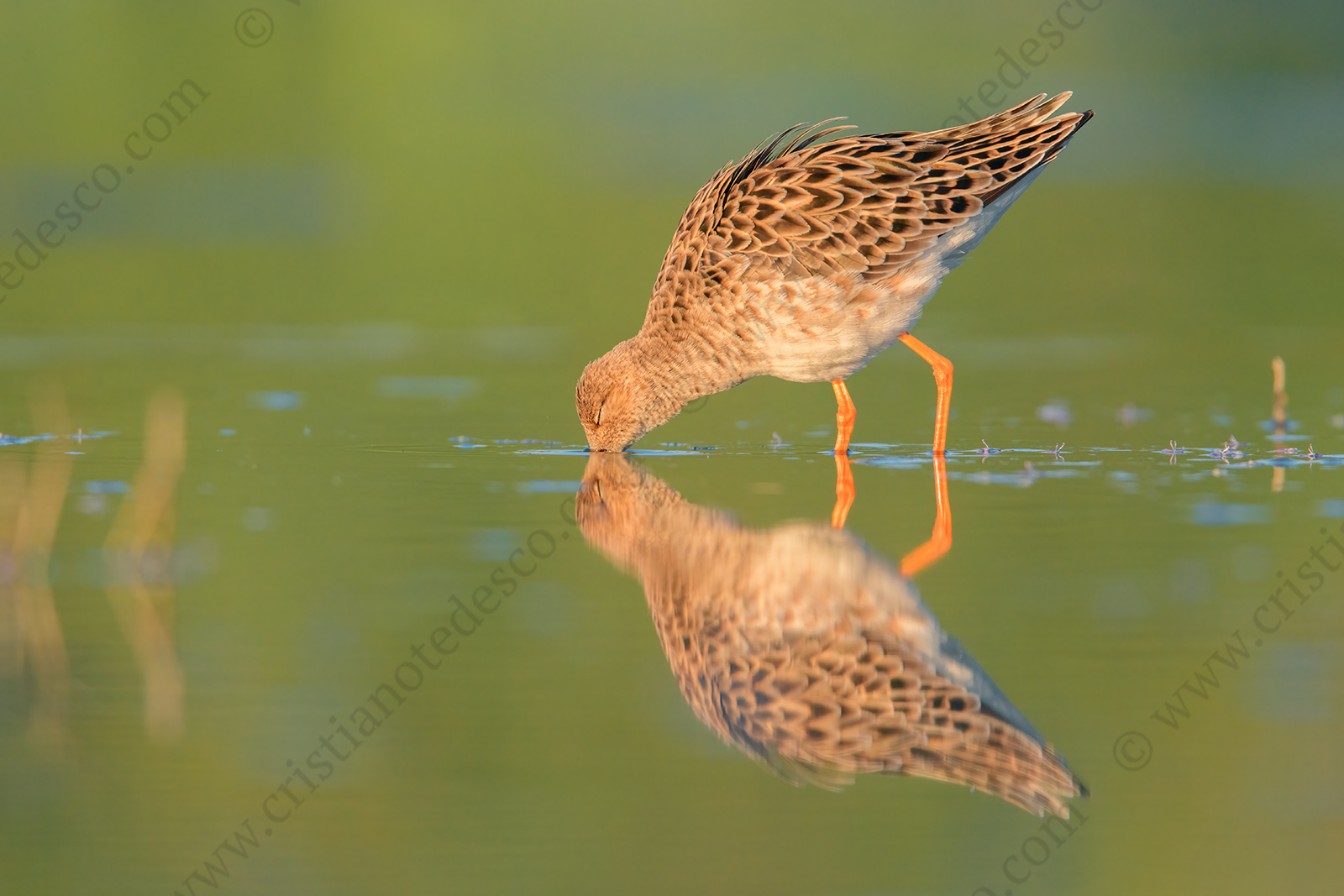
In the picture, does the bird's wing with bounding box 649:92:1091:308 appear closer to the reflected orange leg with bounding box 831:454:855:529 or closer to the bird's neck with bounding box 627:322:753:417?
the bird's neck with bounding box 627:322:753:417

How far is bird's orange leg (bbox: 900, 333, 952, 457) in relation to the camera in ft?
33.8

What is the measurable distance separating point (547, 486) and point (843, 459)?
185cm

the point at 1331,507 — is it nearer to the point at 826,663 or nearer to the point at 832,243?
the point at 832,243

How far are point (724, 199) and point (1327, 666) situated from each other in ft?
16.8

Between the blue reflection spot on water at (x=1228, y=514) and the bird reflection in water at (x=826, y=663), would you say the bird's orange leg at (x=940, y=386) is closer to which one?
the blue reflection spot on water at (x=1228, y=514)

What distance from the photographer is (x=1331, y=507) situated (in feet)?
27.7

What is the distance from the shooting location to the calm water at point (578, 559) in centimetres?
502

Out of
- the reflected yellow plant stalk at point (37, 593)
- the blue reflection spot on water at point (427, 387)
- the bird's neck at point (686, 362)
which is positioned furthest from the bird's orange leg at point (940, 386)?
the reflected yellow plant stalk at point (37, 593)

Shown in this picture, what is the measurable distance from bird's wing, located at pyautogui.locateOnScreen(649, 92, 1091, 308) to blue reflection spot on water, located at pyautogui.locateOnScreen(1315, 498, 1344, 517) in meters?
2.68

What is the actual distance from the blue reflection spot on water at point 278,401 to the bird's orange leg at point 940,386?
427 cm

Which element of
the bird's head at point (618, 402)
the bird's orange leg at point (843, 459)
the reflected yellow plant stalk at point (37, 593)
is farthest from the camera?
the bird's head at point (618, 402)

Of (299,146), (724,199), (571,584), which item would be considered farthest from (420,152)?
Answer: (571,584)

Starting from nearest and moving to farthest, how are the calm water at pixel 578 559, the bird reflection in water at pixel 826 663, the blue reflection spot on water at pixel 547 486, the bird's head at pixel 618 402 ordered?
the calm water at pixel 578 559
the bird reflection in water at pixel 826 663
the blue reflection spot on water at pixel 547 486
the bird's head at pixel 618 402

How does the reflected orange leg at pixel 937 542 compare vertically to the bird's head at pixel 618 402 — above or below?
above
